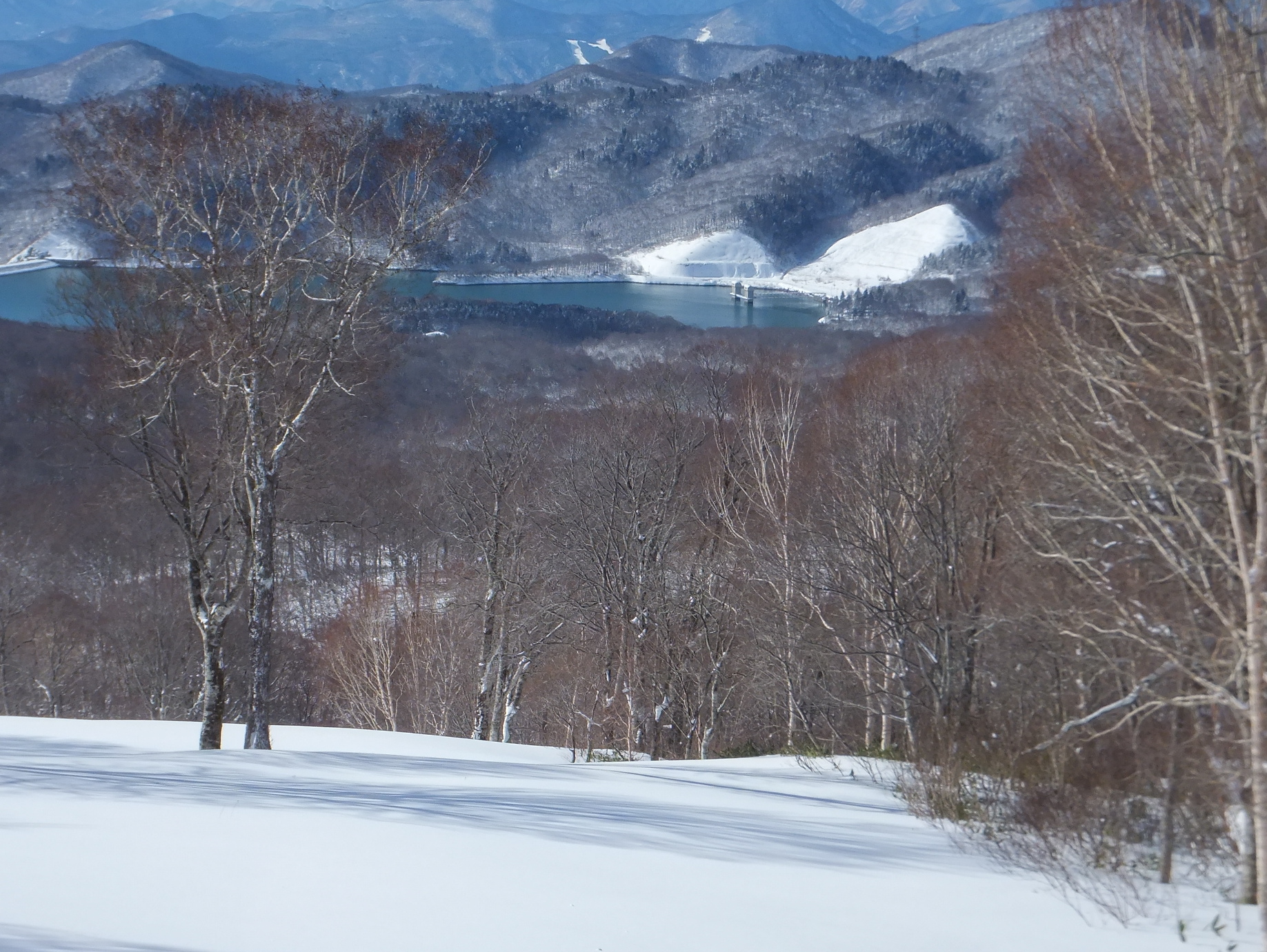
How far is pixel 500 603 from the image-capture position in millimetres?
20859

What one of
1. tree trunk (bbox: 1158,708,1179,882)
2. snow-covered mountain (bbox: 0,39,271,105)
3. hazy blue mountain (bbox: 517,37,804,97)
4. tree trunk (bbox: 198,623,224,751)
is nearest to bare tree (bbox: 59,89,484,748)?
tree trunk (bbox: 198,623,224,751)

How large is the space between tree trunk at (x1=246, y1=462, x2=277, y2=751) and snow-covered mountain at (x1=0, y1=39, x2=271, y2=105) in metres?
120

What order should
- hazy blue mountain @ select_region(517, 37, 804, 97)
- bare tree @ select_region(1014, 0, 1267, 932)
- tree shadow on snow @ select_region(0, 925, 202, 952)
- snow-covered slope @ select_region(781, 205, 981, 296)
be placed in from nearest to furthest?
tree shadow on snow @ select_region(0, 925, 202, 952) → bare tree @ select_region(1014, 0, 1267, 932) → snow-covered slope @ select_region(781, 205, 981, 296) → hazy blue mountain @ select_region(517, 37, 804, 97)

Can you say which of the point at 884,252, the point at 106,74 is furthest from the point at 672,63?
the point at 884,252

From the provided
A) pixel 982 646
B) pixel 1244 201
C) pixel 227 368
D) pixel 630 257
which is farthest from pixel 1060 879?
pixel 630 257

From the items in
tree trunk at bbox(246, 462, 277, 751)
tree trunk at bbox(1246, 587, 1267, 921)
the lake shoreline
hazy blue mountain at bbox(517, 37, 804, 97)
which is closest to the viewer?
tree trunk at bbox(1246, 587, 1267, 921)

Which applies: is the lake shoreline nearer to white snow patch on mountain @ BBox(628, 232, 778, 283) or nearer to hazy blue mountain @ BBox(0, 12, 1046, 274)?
white snow patch on mountain @ BBox(628, 232, 778, 283)

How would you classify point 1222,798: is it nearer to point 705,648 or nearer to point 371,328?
point 371,328

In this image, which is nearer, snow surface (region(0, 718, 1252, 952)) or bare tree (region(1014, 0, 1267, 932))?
snow surface (region(0, 718, 1252, 952))

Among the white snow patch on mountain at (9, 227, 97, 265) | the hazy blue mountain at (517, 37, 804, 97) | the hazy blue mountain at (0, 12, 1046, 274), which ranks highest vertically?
the hazy blue mountain at (517, 37, 804, 97)

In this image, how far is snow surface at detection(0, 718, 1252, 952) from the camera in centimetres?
395

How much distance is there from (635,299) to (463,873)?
7974cm

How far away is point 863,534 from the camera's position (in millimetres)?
12023

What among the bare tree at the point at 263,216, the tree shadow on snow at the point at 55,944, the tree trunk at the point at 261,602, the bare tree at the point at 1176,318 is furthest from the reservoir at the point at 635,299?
the tree shadow on snow at the point at 55,944
